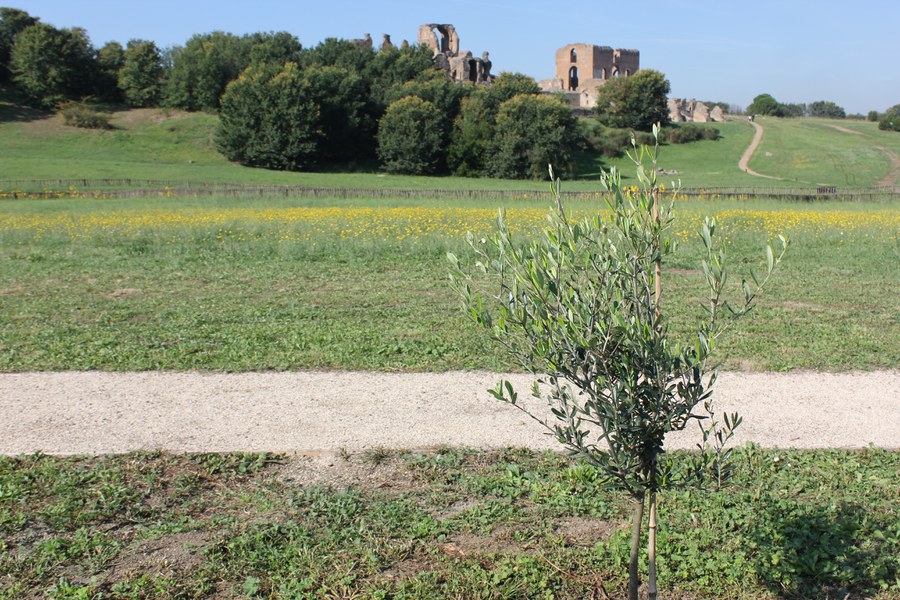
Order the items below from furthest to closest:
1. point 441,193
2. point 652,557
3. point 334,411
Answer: point 441,193, point 334,411, point 652,557

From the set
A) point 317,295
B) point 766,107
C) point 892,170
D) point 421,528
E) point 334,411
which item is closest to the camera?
point 421,528

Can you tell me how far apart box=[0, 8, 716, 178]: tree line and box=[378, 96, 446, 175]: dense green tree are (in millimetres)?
127

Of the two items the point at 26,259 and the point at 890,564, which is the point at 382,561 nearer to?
the point at 890,564

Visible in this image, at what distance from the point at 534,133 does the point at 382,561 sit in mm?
69900

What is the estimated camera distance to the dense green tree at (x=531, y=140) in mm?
71438

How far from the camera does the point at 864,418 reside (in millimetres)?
7102

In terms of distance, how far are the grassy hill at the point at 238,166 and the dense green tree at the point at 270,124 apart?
2.64m

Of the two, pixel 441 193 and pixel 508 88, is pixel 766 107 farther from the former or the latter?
pixel 441 193

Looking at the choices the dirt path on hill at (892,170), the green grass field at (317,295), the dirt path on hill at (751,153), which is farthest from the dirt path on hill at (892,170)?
the green grass field at (317,295)

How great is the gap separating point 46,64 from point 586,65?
75149mm

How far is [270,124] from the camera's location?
70.4 metres

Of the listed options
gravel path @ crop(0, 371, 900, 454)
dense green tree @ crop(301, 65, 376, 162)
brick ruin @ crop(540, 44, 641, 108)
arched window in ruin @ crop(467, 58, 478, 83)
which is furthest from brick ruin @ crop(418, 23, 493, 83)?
gravel path @ crop(0, 371, 900, 454)

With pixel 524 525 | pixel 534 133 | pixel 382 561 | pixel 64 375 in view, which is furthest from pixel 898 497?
pixel 534 133

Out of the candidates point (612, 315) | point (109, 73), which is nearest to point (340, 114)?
point (109, 73)
